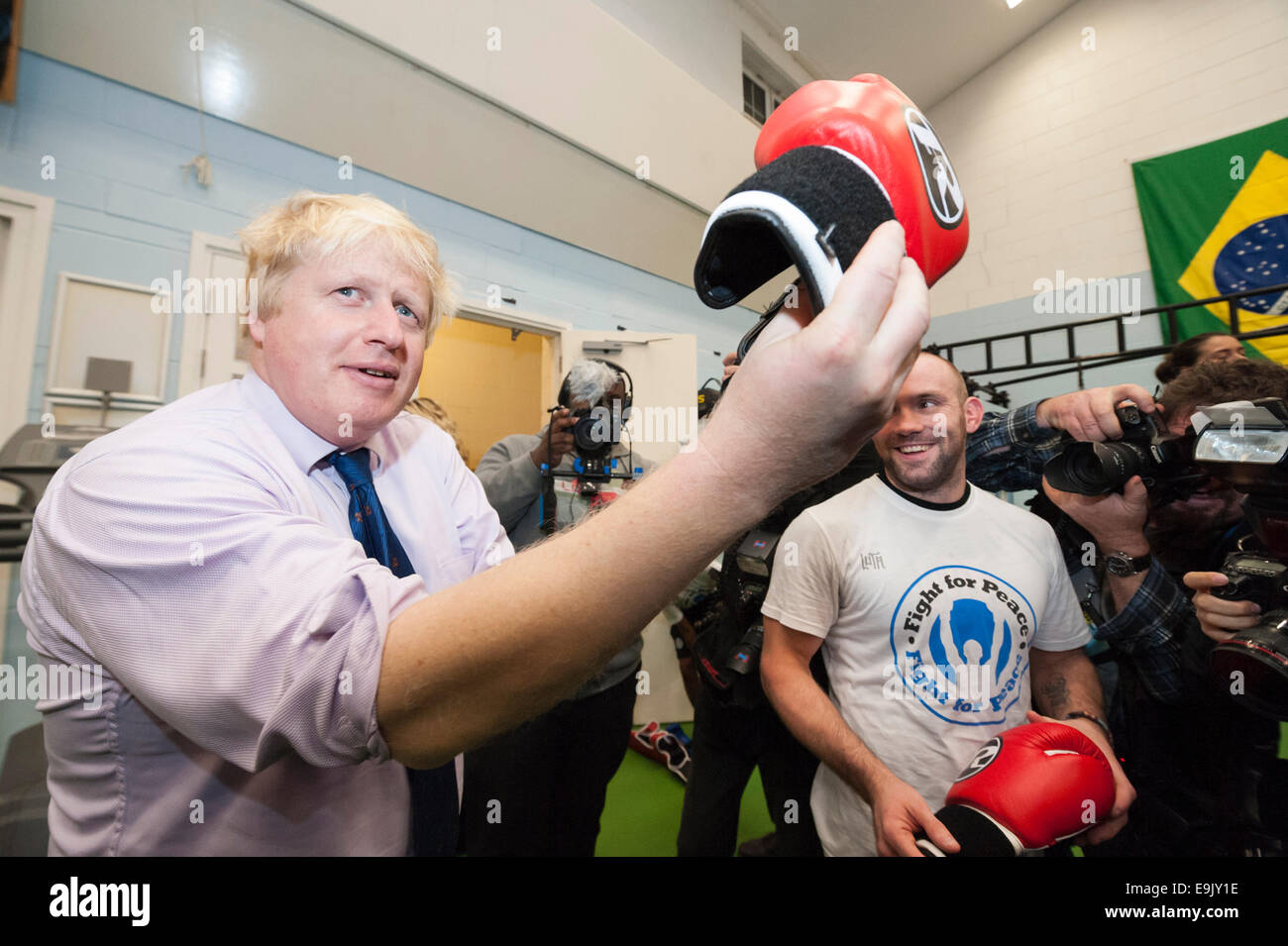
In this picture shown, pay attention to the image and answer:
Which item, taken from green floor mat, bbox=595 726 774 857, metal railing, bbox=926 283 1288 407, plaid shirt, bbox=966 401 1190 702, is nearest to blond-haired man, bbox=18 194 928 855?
plaid shirt, bbox=966 401 1190 702

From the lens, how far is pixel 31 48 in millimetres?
1623

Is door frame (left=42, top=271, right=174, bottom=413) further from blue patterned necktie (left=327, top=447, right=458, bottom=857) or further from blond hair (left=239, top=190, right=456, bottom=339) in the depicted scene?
blue patterned necktie (left=327, top=447, right=458, bottom=857)

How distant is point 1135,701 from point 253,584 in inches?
80.4

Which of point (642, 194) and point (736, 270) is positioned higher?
point (642, 194)

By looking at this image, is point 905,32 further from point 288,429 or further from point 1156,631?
point 288,429

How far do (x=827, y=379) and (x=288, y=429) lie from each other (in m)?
0.67

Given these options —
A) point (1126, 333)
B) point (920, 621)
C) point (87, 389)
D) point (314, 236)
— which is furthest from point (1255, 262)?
point (87, 389)

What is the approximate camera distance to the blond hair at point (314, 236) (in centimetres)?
71

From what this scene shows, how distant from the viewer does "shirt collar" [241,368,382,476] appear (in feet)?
2.21

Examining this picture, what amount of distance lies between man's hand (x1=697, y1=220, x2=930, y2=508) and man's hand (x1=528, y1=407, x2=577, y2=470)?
1339mm
